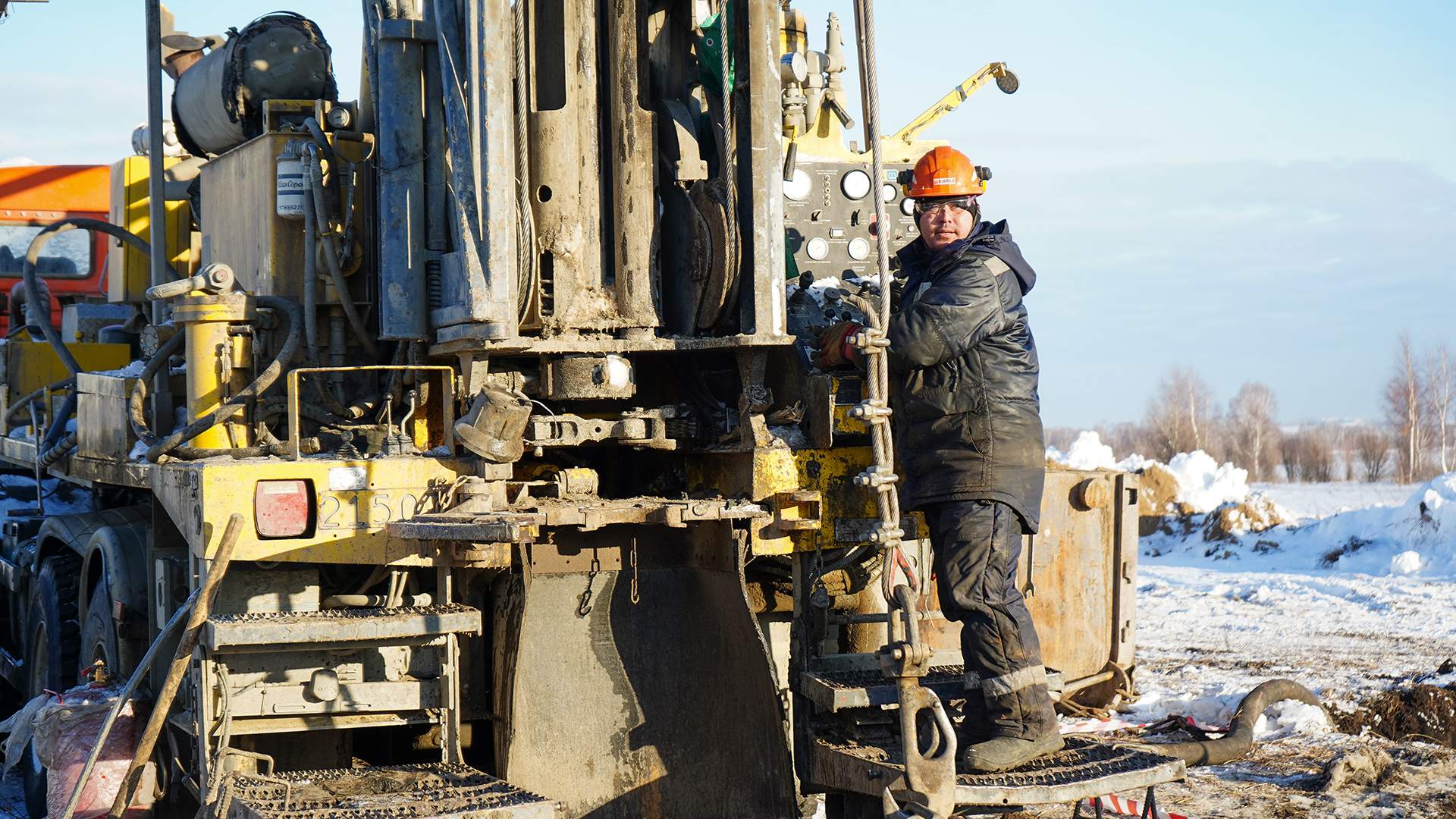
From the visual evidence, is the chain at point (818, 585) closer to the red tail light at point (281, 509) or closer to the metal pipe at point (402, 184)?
the metal pipe at point (402, 184)

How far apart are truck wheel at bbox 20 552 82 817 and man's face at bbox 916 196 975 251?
13.8 ft

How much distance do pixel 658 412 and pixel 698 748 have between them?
1.20 meters

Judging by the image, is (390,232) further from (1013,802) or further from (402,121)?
(1013,802)

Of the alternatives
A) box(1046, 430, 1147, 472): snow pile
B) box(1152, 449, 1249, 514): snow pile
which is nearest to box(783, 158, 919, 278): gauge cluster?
box(1152, 449, 1249, 514): snow pile

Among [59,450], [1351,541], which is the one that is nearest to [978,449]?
[59,450]

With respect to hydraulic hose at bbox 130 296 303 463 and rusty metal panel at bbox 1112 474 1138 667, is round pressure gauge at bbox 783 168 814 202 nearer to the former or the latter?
rusty metal panel at bbox 1112 474 1138 667

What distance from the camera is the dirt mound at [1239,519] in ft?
62.4

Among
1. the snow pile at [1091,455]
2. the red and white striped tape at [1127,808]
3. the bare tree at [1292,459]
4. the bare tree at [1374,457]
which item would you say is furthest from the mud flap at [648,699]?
the bare tree at [1292,459]

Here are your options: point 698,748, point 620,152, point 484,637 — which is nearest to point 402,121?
point 620,152

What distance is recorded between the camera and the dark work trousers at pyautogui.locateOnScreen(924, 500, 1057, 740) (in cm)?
523

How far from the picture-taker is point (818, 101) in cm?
978

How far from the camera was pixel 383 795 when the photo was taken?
473 cm

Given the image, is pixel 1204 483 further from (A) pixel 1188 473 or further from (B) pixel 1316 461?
(B) pixel 1316 461

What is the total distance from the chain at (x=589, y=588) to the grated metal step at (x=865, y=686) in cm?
79
